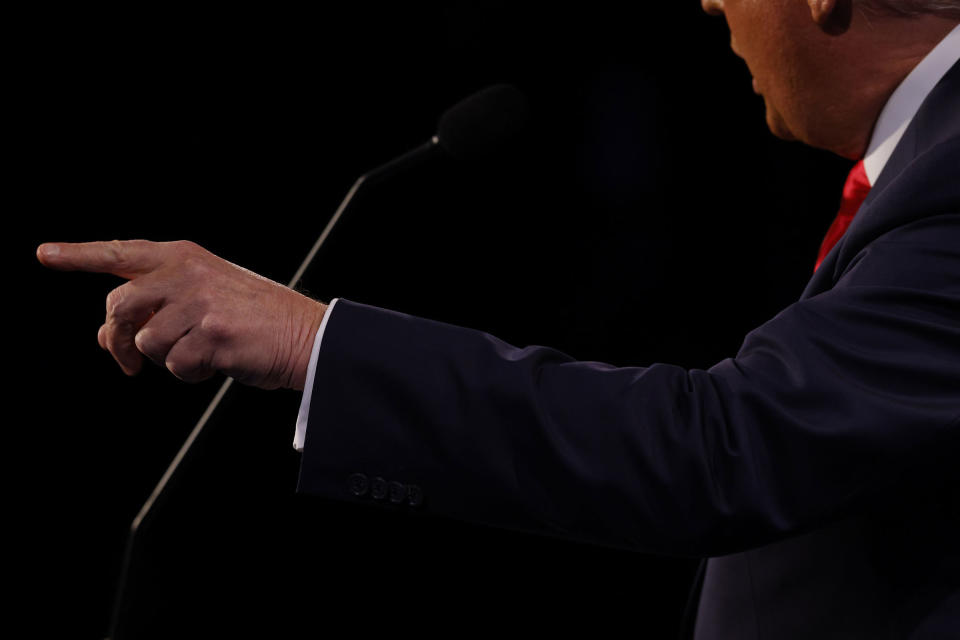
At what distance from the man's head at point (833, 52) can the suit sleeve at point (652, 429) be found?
0.37 m

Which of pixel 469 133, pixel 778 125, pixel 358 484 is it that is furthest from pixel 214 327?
pixel 778 125

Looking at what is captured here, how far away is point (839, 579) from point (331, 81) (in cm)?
161

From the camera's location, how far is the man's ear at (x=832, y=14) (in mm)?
1020

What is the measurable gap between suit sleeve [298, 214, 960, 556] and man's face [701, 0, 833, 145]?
1.35 ft

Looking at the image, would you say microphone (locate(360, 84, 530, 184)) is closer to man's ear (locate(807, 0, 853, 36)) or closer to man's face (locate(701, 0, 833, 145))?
man's face (locate(701, 0, 833, 145))

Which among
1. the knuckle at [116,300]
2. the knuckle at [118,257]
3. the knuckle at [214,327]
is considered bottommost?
the knuckle at [214,327]

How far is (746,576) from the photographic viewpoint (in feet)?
3.44

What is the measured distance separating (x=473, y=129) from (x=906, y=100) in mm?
601

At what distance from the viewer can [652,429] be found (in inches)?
29.4

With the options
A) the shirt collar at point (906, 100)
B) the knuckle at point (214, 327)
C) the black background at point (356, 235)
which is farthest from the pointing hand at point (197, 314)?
the black background at point (356, 235)

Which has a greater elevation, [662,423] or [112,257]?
[112,257]

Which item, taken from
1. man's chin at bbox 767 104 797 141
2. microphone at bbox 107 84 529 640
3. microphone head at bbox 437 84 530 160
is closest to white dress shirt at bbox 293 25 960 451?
man's chin at bbox 767 104 797 141

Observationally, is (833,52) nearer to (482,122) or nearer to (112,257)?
(482,122)

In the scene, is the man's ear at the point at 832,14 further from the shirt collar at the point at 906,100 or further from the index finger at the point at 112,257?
the index finger at the point at 112,257
